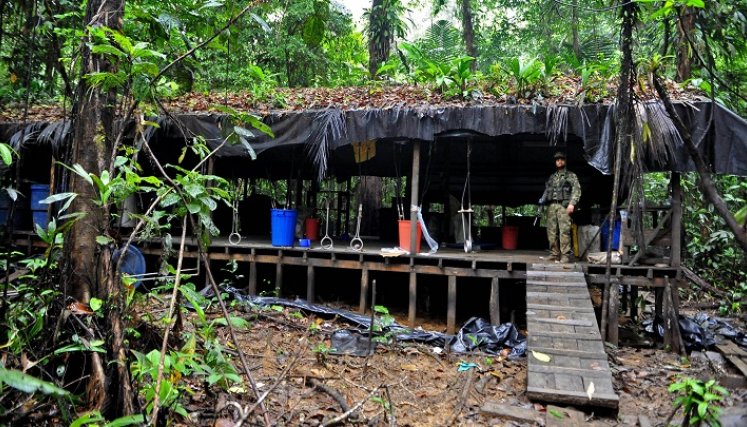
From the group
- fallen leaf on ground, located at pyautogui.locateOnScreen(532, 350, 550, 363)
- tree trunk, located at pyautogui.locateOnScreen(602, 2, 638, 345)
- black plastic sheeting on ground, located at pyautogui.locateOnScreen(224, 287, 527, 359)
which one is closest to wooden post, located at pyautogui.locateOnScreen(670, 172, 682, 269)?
tree trunk, located at pyautogui.locateOnScreen(602, 2, 638, 345)

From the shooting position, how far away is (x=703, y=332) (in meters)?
7.05

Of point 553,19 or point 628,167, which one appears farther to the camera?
point 553,19

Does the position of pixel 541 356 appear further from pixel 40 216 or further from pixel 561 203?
pixel 40 216

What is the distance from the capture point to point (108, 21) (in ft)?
11.4

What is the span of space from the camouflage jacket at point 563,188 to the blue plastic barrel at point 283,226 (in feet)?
13.9

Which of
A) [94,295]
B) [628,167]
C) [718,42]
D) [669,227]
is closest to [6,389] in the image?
[94,295]

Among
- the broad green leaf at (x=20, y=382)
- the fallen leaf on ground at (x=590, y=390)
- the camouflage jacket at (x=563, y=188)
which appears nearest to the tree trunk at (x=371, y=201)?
the camouflage jacket at (x=563, y=188)

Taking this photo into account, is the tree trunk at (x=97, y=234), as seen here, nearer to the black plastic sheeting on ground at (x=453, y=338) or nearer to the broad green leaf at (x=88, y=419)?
the broad green leaf at (x=88, y=419)

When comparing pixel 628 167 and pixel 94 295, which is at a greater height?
pixel 628 167

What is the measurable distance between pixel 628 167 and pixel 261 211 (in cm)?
858

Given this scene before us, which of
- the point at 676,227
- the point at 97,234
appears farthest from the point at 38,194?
the point at 676,227

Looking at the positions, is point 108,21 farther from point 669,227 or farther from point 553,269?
point 669,227

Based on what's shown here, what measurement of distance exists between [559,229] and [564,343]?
93.8 inches

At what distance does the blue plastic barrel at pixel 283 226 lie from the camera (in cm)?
850
